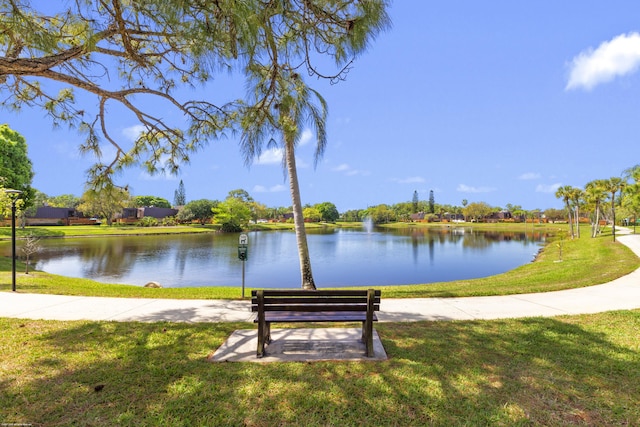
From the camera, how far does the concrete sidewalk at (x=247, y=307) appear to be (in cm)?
545

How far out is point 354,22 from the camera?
429 cm

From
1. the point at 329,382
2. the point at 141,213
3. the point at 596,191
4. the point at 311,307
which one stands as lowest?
the point at 329,382

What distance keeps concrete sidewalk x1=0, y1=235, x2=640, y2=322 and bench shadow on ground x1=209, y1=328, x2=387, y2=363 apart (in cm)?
107

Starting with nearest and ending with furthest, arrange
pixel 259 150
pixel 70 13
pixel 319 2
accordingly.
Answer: pixel 70 13
pixel 319 2
pixel 259 150

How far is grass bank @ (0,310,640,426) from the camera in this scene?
254 cm

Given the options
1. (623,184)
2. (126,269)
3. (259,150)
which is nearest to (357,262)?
(126,269)

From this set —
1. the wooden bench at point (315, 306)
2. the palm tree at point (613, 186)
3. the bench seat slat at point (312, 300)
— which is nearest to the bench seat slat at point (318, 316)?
the wooden bench at point (315, 306)

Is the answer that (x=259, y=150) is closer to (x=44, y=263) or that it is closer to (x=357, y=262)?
(x=357, y=262)

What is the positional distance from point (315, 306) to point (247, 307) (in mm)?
2853

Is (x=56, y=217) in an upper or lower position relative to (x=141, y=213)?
lower

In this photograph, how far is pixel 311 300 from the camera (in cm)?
374

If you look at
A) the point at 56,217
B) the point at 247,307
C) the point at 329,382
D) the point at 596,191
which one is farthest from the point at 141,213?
the point at 329,382

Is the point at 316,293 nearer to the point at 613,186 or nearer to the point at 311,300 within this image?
the point at 311,300

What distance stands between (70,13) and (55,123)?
3768mm
